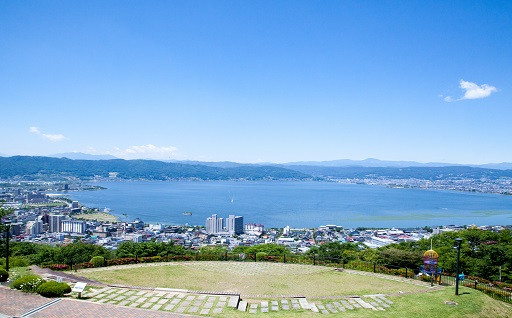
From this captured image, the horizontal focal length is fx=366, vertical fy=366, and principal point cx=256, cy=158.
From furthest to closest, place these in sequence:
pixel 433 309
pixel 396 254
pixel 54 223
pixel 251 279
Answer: pixel 54 223, pixel 396 254, pixel 251 279, pixel 433 309

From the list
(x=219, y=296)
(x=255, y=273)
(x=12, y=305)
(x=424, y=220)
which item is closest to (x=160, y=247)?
(x=255, y=273)

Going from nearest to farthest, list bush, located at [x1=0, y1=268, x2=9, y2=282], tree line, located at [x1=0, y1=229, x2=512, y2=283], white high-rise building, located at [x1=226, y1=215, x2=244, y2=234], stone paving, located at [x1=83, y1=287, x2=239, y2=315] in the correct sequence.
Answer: stone paving, located at [x1=83, y1=287, x2=239, y2=315]
bush, located at [x1=0, y1=268, x2=9, y2=282]
tree line, located at [x1=0, y1=229, x2=512, y2=283]
white high-rise building, located at [x1=226, y1=215, x2=244, y2=234]

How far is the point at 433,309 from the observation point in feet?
30.9

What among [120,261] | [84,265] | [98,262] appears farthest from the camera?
[120,261]

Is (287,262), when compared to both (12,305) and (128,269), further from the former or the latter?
(12,305)

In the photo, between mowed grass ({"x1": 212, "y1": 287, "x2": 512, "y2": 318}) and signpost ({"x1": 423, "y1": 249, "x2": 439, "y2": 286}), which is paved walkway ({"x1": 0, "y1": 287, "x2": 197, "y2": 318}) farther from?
signpost ({"x1": 423, "y1": 249, "x2": 439, "y2": 286})

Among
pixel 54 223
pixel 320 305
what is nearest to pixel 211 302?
pixel 320 305

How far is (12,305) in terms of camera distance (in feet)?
27.3

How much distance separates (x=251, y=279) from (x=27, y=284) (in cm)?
716

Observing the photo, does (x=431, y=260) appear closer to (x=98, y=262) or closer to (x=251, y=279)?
(x=251, y=279)

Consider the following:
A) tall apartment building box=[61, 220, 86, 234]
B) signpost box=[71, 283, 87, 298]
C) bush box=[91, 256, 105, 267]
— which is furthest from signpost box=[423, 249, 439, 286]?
tall apartment building box=[61, 220, 86, 234]

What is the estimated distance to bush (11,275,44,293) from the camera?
941 centimetres

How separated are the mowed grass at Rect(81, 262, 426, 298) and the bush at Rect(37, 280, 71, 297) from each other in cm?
314

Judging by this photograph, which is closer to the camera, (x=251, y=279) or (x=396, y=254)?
(x=251, y=279)
